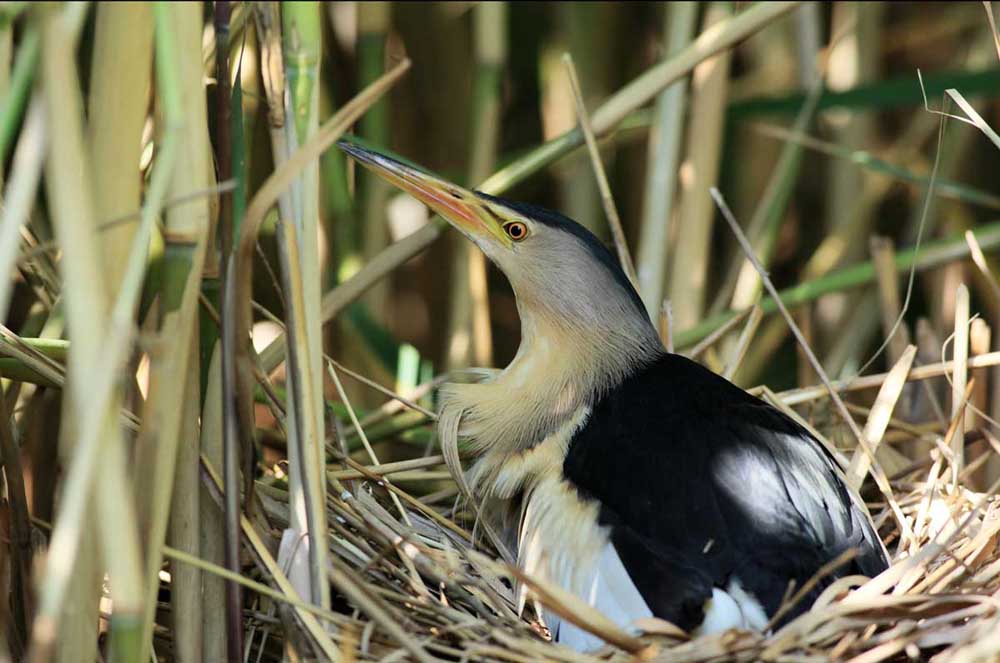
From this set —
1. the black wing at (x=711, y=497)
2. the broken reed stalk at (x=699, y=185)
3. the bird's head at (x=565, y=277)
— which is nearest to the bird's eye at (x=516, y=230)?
the bird's head at (x=565, y=277)

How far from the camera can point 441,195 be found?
6.17 ft

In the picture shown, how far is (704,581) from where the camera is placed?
1.51 m

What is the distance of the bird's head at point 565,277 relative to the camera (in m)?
1.96

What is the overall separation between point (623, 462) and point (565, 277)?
0.42 m

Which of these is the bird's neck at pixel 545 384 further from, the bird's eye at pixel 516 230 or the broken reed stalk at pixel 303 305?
the broken reed stalk at pixel 303 305

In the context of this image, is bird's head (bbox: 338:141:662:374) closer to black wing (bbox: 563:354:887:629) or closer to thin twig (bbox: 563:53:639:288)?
thin twig (bbox: 563:53:639:288)

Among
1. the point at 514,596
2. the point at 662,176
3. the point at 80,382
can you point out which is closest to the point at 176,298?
the point at 80,382

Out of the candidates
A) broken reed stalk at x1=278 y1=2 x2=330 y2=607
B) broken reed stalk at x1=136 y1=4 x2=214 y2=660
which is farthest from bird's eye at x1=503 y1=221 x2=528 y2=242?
broken reed stalk at x1=136 y1=4 x2=214 y2=660

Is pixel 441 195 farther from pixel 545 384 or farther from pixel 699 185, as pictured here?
pixel 699 185

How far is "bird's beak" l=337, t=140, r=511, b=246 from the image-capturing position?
5.89ft

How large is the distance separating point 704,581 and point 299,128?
735 mm

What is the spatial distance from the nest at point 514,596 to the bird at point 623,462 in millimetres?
61

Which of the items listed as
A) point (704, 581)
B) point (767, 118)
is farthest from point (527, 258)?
point (767, 118)

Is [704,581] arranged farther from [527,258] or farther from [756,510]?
[527,258]
